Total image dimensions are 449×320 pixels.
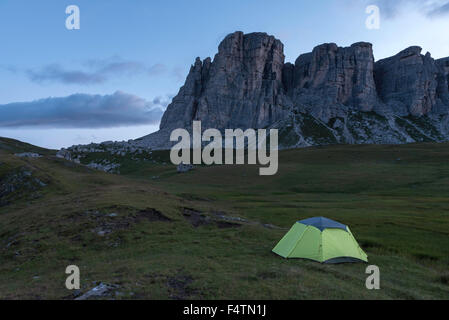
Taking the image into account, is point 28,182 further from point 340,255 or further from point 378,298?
point 378,298

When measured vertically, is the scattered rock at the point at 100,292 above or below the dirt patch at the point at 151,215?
above

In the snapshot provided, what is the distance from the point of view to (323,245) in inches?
762

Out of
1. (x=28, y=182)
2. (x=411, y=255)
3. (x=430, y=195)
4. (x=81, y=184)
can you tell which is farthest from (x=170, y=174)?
(x=411, y=255)

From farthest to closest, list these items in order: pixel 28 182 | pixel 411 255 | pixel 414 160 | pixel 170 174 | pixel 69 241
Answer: pixel 170 174, pixel 414 160, pixel 28 182, pixel 69 241, pixel 411 255

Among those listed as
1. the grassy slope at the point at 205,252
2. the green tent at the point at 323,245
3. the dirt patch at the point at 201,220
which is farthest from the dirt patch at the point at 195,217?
the green tent at the point at 323,245

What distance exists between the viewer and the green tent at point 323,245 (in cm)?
1923

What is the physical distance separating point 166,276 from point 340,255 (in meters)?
11.0

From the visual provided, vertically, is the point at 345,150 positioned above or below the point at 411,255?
above

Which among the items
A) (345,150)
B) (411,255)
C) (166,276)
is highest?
(345,150)

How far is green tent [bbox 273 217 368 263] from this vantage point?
1923 centimetres

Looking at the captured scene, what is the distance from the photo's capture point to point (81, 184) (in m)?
60.5

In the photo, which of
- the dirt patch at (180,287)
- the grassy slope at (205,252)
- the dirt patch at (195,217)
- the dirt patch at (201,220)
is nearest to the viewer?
the dirt patch at (180,287)

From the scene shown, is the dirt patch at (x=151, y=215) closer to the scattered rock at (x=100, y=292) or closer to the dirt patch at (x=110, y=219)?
the dirt patch at (x=110, y=219)

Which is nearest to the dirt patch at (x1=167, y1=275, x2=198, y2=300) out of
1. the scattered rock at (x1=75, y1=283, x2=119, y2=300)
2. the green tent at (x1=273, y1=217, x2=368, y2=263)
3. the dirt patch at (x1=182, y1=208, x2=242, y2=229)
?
the scattered rock at (x1=75, y1=283, x2=119, y2=300)
